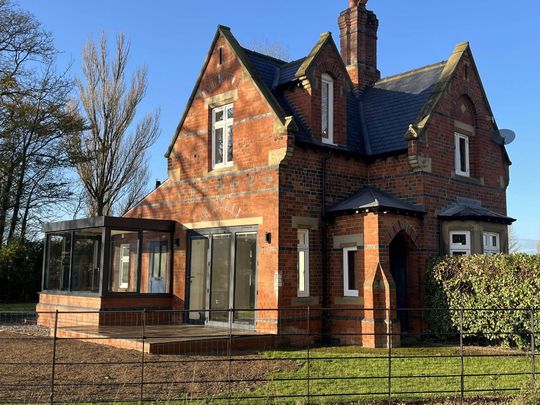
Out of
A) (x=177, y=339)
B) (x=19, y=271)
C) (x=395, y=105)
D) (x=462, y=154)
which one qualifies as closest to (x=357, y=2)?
(x=395, y=105)

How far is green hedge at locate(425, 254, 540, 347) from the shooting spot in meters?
12.5

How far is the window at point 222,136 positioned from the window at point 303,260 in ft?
10.7

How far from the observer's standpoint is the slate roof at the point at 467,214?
15.3 meters

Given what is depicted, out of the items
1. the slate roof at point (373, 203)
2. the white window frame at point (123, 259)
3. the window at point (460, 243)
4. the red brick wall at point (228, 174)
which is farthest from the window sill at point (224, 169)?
the window at point (460, 243)

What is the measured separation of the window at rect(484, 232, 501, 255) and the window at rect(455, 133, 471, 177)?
2.23m

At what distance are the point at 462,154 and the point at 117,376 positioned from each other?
1297 cm

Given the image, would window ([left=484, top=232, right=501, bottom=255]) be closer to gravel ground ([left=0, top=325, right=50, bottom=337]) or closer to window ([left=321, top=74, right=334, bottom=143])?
window ([left=321, top=74, right=334, bottom=143])

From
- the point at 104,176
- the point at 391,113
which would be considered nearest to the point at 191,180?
the point at 391,113

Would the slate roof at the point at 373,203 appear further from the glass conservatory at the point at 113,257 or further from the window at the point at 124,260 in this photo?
the window at the point at 124,260

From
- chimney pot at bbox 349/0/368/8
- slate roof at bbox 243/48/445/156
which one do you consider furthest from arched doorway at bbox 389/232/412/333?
chimney pot at bbox 349/0/368/8

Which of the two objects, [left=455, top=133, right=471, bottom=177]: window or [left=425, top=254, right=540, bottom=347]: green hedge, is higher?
[left=455, top=133, right=471, bottom=177]: window

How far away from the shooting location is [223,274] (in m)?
15.7

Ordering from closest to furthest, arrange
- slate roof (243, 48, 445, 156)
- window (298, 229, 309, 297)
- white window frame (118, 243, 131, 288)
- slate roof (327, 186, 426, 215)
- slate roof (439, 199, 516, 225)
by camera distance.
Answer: slate roof (327, 186, 426, 215) → window (298, 229, 309, 297) → slate roof (439, 199, 516, 225) → slate roof (243, 48, 445, 156) → white window frame (118, 243, 131, 288)

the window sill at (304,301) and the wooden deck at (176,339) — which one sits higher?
the window sill at (304,301)
